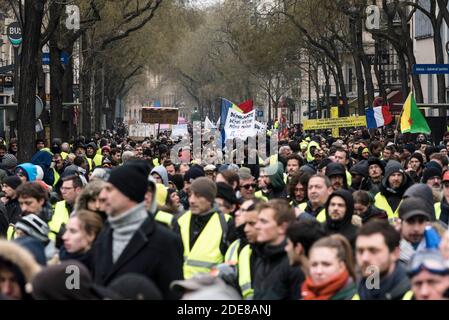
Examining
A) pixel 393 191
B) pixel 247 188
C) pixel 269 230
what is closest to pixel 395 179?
pixel 393 191

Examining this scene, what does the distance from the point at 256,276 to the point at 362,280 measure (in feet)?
2.72

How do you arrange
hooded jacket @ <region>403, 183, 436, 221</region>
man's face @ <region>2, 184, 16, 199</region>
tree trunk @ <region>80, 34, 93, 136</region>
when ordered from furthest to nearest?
tree trunk @ <region>80, 34, 93, 136</region>, man's face @ <region>2, 184, 16, 199</region>, hooded jacket @ <region>403, 183, 436, 221</region>

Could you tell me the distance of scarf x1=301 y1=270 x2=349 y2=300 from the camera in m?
7.02

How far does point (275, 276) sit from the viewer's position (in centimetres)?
803

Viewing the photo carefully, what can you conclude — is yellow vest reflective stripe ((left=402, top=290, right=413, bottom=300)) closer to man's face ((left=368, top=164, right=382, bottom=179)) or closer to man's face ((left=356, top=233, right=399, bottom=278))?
man's face ((left=356, top=233, right=399, bottom=278))

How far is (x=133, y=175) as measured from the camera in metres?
7.54

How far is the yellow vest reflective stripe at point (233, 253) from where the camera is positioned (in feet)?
30.9

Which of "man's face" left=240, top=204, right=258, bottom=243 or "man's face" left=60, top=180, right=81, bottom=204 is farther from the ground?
"man's face" left=60, top=180, right=81, bottom=204

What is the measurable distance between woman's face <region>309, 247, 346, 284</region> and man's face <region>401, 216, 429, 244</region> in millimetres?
2042

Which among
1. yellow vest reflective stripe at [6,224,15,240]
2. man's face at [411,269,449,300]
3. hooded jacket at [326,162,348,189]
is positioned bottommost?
man's face at [411,269,449,300]

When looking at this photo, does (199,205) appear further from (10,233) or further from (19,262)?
(19,262)

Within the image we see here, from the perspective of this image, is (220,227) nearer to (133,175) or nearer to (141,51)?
(133,175)

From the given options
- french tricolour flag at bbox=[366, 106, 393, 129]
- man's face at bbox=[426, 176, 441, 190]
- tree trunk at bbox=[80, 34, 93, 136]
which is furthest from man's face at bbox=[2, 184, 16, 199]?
tree trunk at bbox=[80, 34, 93, 136]
